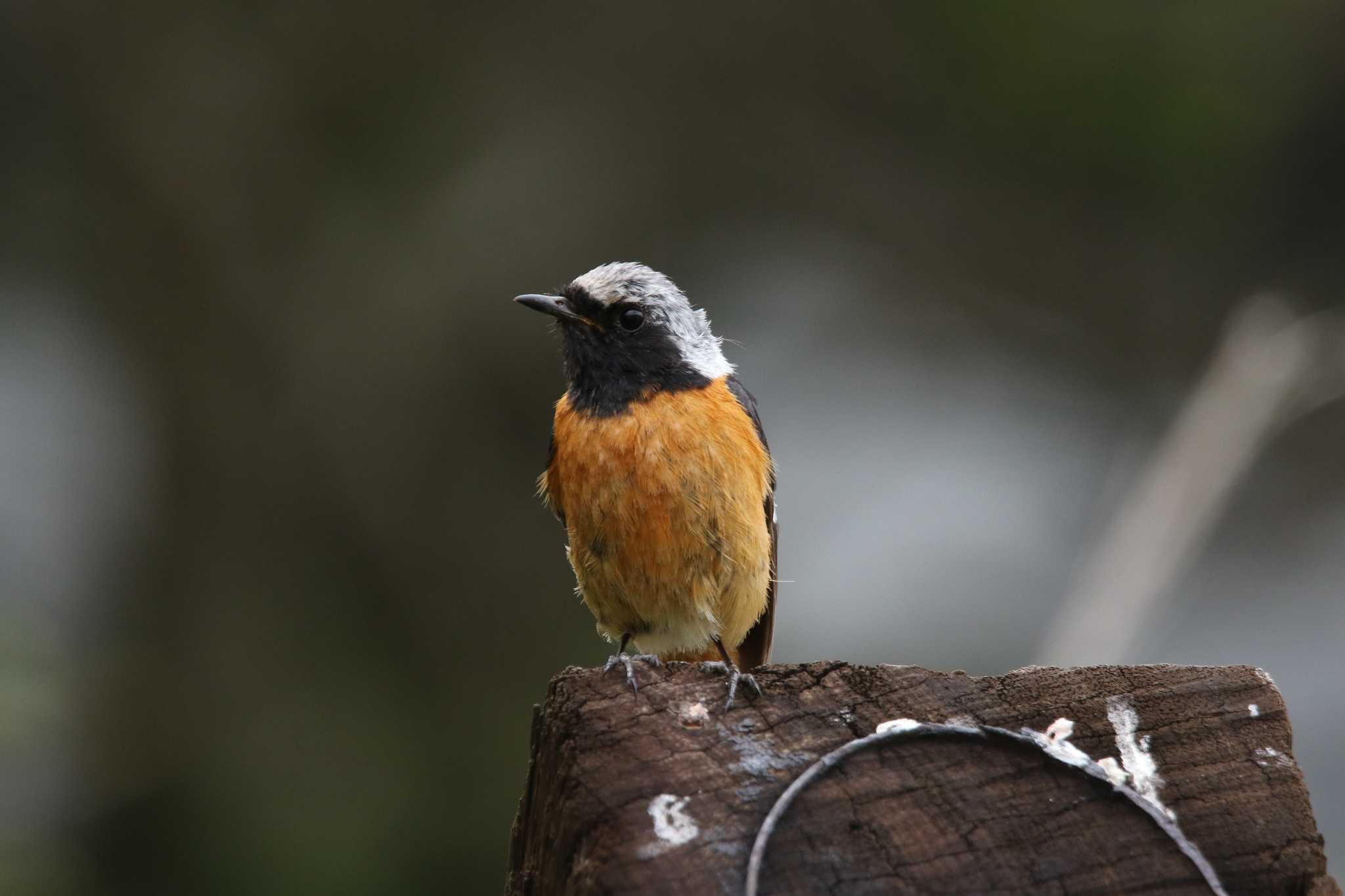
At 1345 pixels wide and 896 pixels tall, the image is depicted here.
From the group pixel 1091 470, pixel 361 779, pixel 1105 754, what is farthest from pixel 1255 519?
pixel 1105 754

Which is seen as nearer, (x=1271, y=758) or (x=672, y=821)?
(x=672, y=821)

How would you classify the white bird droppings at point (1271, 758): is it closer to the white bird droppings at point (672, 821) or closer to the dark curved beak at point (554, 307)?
the white bird droppings at point (672, 821)

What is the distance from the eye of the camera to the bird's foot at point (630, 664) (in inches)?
106

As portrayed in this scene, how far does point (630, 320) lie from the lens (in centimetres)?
489

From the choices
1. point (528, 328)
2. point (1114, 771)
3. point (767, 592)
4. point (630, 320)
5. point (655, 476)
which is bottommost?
point (767, 592)

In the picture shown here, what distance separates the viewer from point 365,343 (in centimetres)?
760

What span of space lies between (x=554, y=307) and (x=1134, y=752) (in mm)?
2836

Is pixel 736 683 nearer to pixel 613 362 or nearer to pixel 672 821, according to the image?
pixel 672 821

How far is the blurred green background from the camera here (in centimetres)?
718

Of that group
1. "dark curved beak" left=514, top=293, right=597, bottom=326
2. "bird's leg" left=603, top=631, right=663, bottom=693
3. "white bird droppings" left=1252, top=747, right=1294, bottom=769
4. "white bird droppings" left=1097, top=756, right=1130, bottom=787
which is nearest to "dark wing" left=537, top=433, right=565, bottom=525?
"dark curved beak" left=514, top=293, right=597, bottom=326

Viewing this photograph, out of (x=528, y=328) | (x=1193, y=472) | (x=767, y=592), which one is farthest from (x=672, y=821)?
(x=528, y=328)

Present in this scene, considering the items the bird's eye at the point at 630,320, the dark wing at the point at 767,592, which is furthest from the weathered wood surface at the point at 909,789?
the bird's eye at the point at 630,320

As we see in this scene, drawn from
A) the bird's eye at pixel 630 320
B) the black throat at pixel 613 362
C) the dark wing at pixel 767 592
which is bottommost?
the dark wing at pixel 767 592

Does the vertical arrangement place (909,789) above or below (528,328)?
below
